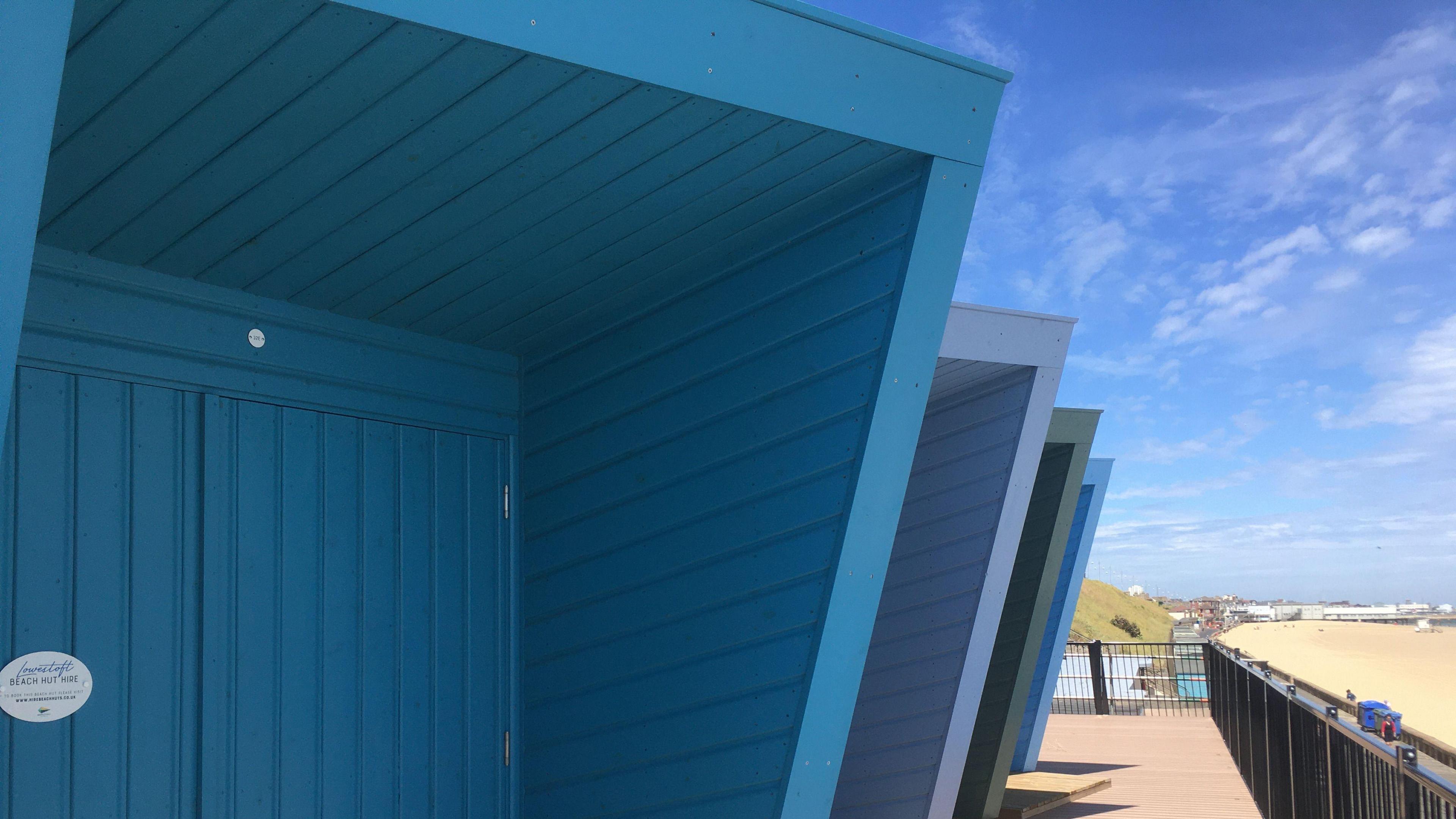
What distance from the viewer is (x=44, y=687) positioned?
129 inches

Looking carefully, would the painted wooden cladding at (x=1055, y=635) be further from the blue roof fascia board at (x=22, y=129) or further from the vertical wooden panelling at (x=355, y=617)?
the blue roof fascia board at (x=22, y=129)

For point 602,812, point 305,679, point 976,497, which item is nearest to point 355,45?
point 305,679

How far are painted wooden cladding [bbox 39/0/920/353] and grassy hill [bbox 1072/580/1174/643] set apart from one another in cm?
5598

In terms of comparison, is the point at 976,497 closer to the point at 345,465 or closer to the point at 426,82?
the point at 345,465

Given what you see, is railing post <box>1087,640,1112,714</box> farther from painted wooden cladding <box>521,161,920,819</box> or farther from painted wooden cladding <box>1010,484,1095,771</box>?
painted wooden cladding <box>521,161,920,819</box>

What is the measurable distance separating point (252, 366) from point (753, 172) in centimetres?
187

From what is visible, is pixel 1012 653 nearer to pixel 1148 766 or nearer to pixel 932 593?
pixel 932 593

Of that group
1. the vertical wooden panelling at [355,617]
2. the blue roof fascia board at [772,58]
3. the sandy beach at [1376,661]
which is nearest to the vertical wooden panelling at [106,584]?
the vertical wooden panelling at [355,617]

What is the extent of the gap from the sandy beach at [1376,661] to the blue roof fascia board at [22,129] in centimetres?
1777

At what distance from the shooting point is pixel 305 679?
3943mm

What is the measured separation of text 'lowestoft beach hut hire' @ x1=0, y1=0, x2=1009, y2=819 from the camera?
2.86 m

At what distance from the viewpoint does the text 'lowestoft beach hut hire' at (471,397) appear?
9.39 ft

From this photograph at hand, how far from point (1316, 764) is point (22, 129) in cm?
703

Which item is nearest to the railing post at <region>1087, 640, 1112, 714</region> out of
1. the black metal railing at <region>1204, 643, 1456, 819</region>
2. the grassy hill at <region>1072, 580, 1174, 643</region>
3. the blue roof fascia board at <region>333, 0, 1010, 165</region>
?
the black metal railing at <region>1204, 643, 1456, 819</region>
